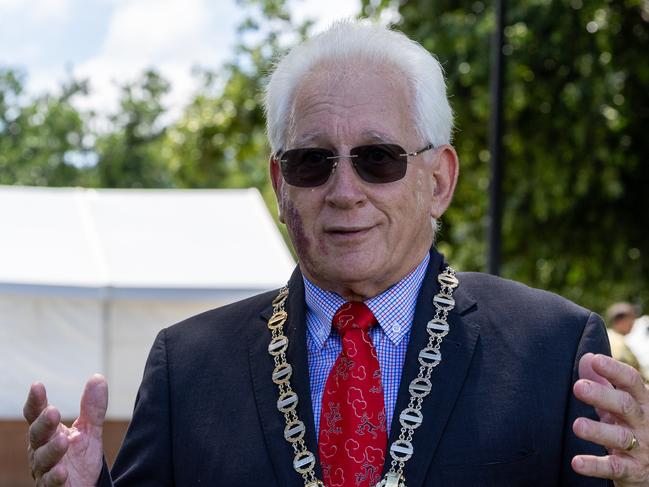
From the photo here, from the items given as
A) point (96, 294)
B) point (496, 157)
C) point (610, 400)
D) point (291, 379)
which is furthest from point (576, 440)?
point (496, 157)

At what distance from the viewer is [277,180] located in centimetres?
279

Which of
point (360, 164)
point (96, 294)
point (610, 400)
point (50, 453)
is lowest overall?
point (96, 294)

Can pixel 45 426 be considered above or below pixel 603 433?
below

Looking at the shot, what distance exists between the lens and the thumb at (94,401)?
2.36m

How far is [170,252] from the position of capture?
9.47 meters

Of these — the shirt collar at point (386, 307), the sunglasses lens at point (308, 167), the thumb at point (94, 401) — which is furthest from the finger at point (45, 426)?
the sunglasses lens at point (308, 167)

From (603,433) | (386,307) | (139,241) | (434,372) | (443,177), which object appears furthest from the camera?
(139,241)

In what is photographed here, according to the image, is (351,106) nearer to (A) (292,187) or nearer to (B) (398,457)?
(A) (292,187)

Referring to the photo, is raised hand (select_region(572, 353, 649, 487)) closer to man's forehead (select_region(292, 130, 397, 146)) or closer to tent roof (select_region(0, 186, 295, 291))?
man's forehead (select_region(292, 130, 397, 146))

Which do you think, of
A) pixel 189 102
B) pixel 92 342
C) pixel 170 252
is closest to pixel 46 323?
pixel 92 342

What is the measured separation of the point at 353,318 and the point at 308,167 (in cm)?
36

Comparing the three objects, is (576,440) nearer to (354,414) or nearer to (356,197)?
(354,414)

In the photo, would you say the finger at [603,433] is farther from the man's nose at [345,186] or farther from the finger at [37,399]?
the finger at [37,399]

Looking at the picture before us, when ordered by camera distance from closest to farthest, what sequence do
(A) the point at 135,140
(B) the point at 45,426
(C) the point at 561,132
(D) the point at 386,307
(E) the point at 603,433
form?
(E) the point at 603,433 → (B) the point at 45,426 → (D) the point at 386,307 → (C) the point at 561,132 → (A) the point at 135,140
